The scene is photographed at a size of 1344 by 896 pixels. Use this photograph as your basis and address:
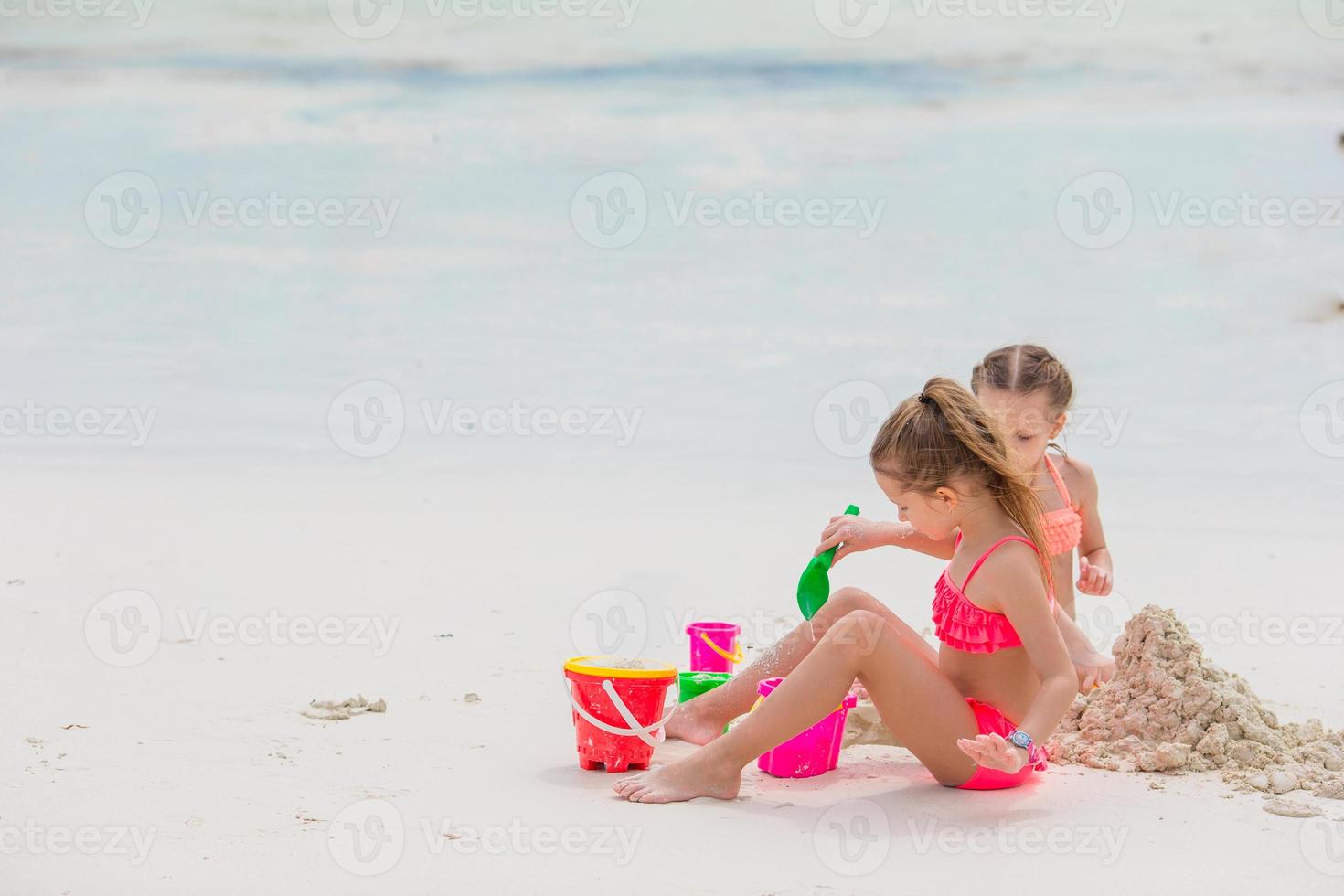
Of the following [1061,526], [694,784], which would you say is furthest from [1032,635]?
[1061,526]

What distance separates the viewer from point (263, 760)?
9.50ft

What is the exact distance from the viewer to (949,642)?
2.82 metres

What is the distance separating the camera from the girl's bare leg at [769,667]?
2941 mm

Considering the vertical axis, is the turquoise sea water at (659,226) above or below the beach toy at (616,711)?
above

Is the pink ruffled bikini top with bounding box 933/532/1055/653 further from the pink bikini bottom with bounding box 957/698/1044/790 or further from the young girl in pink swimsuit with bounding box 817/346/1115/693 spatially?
Answer: the young girl in pink swimsuit with bounding box 817/346/1115/693

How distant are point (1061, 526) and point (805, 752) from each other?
37.7 inches

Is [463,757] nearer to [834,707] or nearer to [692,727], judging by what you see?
[692,727]

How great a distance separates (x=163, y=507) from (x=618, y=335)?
4601mm

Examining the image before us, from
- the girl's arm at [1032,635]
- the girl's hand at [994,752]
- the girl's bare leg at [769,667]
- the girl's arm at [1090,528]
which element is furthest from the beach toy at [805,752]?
the girl's arm at [1090,528]

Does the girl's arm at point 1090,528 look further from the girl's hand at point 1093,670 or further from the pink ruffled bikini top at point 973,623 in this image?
the pink ruffled bikini top at point 973,623

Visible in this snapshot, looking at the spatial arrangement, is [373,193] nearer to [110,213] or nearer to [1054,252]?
[110,213]

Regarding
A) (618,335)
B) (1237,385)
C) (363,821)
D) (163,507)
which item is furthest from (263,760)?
(1237,385)

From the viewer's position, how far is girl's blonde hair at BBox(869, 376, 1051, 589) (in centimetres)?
268

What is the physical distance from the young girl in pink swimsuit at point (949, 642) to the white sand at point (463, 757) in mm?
95
